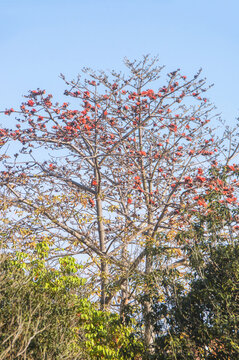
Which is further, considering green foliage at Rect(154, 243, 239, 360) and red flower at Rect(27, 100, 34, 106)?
A: red flower at Rect(27, 100, 34, 106)

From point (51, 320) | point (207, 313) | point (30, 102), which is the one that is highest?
point (30, 102)

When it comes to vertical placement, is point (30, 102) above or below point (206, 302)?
above

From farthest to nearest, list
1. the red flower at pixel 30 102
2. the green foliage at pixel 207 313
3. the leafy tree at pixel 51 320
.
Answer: the red flower at pixel 30 102
the leafy tree at pixel 51 320
the green foliage at pixel 207 313

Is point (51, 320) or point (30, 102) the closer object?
point (51, 320)

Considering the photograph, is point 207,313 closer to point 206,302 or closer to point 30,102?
point 206,302

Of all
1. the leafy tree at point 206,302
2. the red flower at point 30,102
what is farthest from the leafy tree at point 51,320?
the red flower at point 30,102

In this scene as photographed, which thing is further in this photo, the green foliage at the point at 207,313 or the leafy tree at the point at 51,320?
the leafy tree at the point at 51,320

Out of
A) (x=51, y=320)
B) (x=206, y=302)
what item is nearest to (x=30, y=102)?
(x=51, y=320)

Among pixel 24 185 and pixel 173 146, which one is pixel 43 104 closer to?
pixel 24 185

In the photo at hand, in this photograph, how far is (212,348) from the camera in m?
7.04

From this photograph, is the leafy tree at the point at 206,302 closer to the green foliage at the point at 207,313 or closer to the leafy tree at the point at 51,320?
the green foliage at the point at 207,313

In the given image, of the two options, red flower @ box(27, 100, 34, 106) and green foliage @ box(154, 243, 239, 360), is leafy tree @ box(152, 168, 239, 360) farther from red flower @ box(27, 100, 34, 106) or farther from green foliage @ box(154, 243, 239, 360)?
red flower @ box(27, 100, 34, 106)

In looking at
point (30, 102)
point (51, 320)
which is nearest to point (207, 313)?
point (51, 320)

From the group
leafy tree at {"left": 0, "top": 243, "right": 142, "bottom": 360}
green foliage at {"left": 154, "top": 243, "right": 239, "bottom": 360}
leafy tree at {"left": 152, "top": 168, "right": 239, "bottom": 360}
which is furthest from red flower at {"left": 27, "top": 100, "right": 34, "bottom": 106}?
green foliage at {"left": 154, "top": 243, "right": 239, "bottom": 360}
